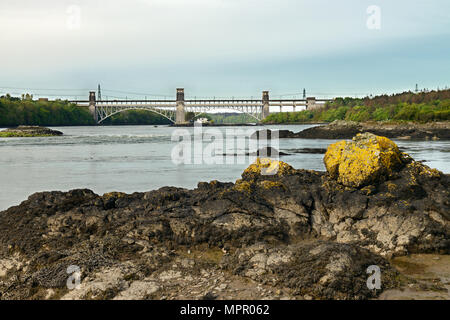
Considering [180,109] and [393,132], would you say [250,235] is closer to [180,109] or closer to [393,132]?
[393,132]

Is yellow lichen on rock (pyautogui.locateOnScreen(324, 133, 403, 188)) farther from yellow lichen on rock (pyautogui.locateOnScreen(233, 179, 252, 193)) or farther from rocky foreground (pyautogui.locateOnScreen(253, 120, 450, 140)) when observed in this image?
rocky foreground (pyautogui.locateOnScreen(253, 120, 450, 140))

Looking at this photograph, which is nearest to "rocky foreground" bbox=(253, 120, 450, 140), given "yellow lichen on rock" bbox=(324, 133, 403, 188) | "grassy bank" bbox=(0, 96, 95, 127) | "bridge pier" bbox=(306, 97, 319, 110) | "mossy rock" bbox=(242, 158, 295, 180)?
"yellow lichen on rock" bbox=(324, 133, 403, 188)

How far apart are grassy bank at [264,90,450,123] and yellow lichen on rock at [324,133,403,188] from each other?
64.5 m

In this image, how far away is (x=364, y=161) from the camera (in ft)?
28.2

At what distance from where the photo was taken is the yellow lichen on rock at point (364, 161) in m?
8.55

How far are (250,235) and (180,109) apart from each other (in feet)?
476

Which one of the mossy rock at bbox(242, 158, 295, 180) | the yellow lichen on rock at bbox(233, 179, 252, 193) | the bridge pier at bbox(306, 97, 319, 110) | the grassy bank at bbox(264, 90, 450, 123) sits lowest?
the yellow lichen on rock at bbox(233, 179, 252, 193)

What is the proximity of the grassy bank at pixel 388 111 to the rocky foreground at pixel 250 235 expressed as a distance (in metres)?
65.3

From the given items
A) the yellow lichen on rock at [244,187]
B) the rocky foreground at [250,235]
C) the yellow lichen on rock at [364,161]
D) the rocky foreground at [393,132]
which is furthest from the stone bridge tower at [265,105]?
the yellow lichen on rock at [244,187]

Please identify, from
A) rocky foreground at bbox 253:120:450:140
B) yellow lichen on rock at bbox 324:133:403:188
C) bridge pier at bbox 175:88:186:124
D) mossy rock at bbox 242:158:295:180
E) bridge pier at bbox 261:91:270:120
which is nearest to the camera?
yellow lichen on rock at bbox 324:133:403:188

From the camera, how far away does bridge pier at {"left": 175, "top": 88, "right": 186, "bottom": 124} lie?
14505 centimetres

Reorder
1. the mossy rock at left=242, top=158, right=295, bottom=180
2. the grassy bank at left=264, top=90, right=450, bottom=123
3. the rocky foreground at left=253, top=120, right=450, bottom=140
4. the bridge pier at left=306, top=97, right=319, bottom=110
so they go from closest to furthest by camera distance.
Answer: the mossy rock at left=242, top=158, right=295, bottom=180 < the rocky foreground at left=253, top=120, right=450, bottom=140 < the grassy bank at left=264, top=90, right=450, bottom=123 < the bridge pier at left=306, top=97, right=319, bottom=110
